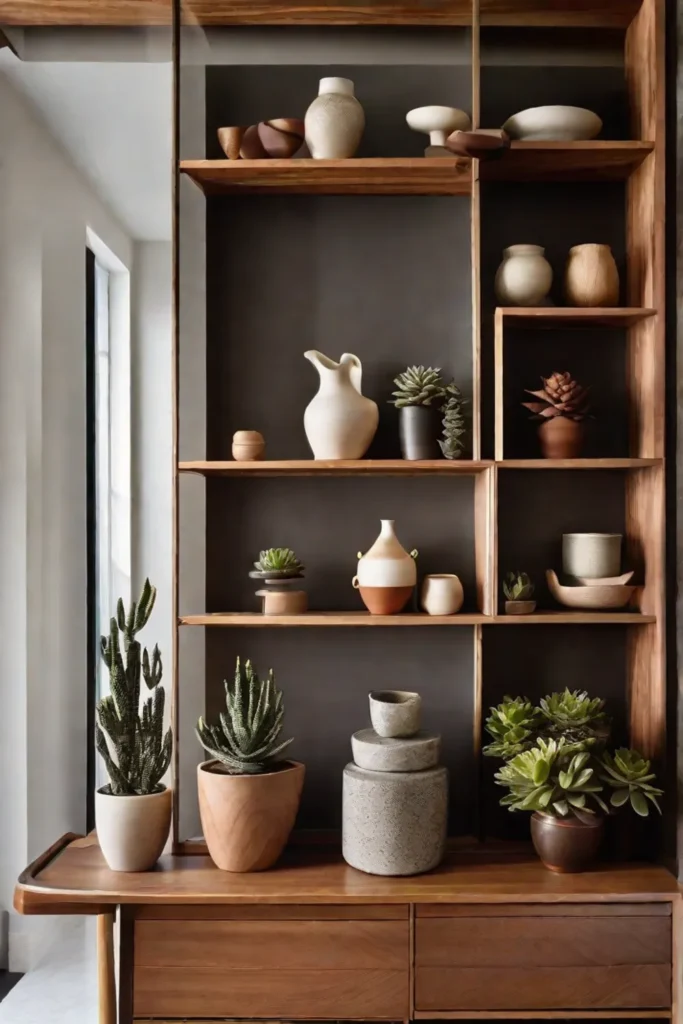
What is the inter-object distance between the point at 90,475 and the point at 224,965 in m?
1.17

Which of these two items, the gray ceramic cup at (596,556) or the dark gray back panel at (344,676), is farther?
the dark gray back panel at (344,676)

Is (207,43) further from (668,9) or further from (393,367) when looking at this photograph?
(668,9)

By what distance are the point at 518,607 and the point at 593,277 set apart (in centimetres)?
72

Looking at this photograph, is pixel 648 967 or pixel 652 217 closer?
pixel 648 967

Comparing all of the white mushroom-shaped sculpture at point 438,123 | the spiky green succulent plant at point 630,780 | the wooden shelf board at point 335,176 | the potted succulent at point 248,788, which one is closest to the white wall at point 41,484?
the wooden shelf board at point 335,176

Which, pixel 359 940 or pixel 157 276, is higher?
pixel 157 276

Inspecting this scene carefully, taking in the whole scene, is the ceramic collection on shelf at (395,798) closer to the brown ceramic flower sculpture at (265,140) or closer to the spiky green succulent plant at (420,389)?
the spiky green succulent plant at (420,389)

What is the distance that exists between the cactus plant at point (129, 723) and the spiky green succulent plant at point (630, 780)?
2.93 ft

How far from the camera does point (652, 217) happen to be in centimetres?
194

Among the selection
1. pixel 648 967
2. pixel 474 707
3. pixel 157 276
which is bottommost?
pixel 648 967

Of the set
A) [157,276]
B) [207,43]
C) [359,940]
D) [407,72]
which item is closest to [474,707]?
[359,940]

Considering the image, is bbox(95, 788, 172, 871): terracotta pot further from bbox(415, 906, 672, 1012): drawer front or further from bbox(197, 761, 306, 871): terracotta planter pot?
bbox(415, 906, 672, 1012): drawer front

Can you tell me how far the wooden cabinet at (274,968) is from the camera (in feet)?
5.62

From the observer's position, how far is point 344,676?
213cm
